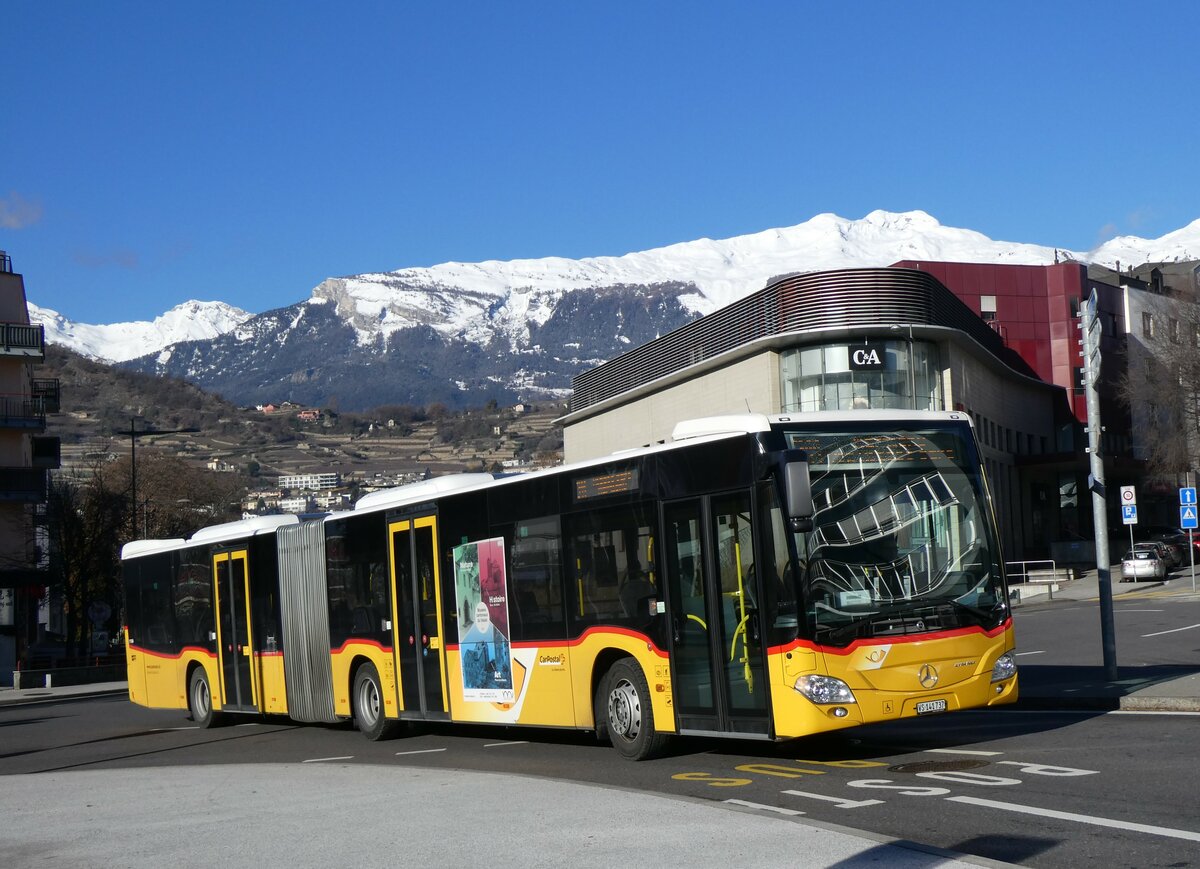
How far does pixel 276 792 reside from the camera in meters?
13.0

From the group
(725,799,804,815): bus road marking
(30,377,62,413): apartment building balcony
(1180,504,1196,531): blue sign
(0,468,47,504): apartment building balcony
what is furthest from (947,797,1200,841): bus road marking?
(30,377,62,413): apartment building balcony

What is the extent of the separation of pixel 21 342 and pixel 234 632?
1844 inches

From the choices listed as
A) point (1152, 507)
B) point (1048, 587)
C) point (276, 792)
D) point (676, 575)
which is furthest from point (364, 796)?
point (1152, 507)

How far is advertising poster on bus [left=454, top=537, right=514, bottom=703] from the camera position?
52.6ft

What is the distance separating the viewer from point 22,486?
201 feet

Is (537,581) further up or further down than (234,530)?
further down

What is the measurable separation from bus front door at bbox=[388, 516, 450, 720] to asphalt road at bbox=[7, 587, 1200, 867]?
2.13ft

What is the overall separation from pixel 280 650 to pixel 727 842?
13.4 meters

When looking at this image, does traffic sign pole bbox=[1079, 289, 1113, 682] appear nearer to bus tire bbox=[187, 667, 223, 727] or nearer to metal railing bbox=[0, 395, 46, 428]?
bus tire bbox=[187, 667, 223, 727]

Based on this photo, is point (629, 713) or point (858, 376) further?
point (858, 376)

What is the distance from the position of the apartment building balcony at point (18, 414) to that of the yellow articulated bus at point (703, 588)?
49.0 m

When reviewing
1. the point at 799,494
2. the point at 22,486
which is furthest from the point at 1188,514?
the point at 22,486

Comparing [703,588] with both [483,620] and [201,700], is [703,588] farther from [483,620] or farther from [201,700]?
[201,700]

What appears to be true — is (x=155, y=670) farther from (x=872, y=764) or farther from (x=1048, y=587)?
(x=1048, y=587)
